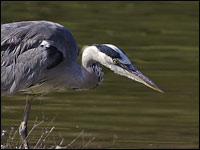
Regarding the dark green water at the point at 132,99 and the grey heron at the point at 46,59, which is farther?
the dark green water at the point at 132,99

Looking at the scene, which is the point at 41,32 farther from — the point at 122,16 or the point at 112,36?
the point at 122,16

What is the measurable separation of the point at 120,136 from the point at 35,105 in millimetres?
1830

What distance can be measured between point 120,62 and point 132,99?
3.53m

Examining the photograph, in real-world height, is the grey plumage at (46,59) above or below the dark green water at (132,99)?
above

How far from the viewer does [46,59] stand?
8.93 meters

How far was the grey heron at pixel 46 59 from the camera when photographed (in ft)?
29.2

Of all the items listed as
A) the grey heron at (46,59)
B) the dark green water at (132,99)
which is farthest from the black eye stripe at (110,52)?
the dark green water at (132,99)

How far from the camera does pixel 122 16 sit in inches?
842

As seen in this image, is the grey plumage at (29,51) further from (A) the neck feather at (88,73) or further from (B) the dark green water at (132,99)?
(B) the dark green water at (132,99)

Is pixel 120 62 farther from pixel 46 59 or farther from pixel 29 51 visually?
pixel 29 51

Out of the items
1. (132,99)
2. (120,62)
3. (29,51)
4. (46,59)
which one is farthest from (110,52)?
(132,99)

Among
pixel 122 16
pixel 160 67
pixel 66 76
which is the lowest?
pixel 122 16

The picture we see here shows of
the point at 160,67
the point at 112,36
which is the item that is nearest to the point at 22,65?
the point at 160,67

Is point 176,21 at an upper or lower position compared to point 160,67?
lower
